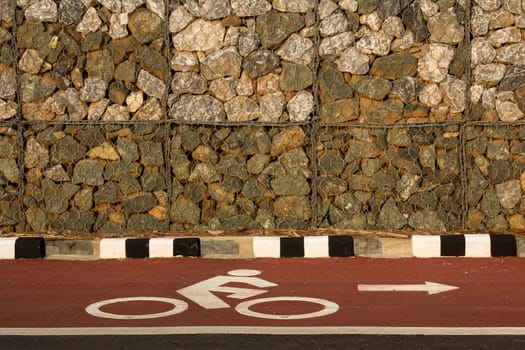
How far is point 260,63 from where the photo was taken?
9.91m

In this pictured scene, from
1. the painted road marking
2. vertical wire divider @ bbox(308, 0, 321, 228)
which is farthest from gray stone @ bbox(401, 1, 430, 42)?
the painted road marking

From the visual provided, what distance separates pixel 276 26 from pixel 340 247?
1.99 meters

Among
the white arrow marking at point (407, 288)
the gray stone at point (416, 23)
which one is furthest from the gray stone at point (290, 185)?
the white arrow marking at point (407, 288)

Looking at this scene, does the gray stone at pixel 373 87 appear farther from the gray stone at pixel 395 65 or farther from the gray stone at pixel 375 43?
the gray stone at pixel 375 43

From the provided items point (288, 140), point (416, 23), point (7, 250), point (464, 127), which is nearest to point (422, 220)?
point (464, 127)

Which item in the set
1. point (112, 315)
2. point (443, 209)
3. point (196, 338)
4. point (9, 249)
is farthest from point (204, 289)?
→ point (443, 209)

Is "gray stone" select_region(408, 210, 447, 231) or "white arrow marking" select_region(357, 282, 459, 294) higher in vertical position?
"gray stone" select_region(408, 210, 447, 231)

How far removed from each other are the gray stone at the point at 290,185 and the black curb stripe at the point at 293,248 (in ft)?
2.71

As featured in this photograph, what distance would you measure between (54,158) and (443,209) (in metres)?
3.38

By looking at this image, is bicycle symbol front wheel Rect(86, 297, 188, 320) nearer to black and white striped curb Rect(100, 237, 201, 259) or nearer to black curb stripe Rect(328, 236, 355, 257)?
black and white striped curb Rect(100, 237, 201, 259)

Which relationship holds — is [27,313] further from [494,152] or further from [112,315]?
[494,152]

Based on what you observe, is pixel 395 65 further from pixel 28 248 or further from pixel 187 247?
pixel 28 248

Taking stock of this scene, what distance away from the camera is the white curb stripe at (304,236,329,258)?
927cm

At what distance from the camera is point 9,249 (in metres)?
9.46
